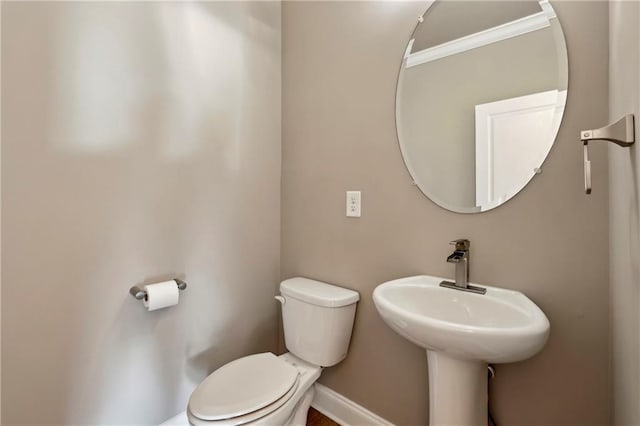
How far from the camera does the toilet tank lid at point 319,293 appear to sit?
1.40 m

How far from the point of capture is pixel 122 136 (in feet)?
4.08

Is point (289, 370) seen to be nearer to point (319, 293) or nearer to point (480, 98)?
point (319, 293)

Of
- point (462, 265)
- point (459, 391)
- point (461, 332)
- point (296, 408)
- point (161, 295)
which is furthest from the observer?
point (296, 408)

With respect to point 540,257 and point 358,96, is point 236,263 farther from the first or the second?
point 540,257

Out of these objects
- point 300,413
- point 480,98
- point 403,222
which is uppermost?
point 480,98

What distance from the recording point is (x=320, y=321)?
1.42 meters

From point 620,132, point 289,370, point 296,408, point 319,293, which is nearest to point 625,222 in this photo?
point 620,132

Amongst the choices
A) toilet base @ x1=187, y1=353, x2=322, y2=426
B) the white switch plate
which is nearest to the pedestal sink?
the white switch plate

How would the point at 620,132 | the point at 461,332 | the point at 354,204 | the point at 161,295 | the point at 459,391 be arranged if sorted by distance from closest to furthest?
the point at 620,132 < the point at 461,332 < the point at 459,391 < the point at 161,295 < the point at 354,204

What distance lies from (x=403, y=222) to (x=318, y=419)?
3.75 ft

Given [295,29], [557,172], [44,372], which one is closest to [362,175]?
[557,172]

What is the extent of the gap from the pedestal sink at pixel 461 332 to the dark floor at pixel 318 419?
0.70 metres

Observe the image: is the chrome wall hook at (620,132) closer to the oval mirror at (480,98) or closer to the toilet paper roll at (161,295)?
the oval mirror at (480,98)

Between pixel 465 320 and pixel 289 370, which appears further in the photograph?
pixel 289 370
